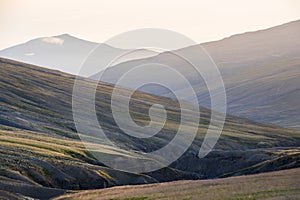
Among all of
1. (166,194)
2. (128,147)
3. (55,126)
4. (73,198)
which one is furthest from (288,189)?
(55,126)

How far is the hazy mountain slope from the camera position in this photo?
61969mm

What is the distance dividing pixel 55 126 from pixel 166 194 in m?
75.0

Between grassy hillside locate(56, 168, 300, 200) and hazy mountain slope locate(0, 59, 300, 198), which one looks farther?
hazy mountain slope locate(0, 59, 300, 198)

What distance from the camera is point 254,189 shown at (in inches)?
1639

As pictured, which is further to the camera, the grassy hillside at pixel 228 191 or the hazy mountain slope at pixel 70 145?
the hazy mountain slope at pixel 70 145

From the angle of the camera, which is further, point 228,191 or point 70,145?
point 70,145

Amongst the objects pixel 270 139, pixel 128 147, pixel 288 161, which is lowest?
pixel 270 139

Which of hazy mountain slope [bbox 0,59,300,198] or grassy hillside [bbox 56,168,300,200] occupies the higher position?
grassy hillside [bbox 56,168,300,200]

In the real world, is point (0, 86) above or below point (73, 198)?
below

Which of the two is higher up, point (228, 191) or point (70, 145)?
point (228, 191)

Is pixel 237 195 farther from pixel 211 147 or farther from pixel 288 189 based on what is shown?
pixel 211 147

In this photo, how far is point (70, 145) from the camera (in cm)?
9044

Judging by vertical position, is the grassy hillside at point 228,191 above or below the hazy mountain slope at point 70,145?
above

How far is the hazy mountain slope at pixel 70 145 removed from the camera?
6197 cm
